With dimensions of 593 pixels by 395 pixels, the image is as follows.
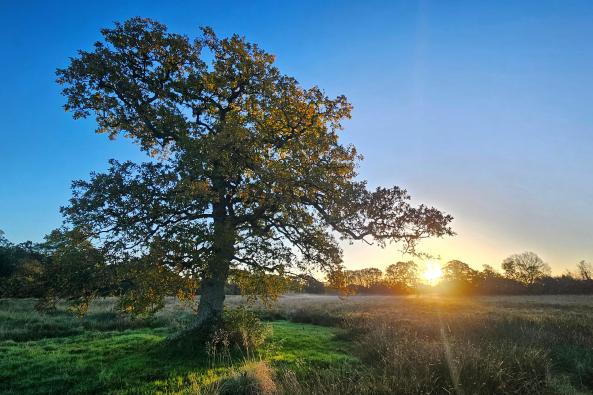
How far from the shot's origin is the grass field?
25.6 feet

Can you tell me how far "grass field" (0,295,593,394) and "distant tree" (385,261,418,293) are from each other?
2338 millimetres

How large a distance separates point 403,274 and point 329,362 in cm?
646

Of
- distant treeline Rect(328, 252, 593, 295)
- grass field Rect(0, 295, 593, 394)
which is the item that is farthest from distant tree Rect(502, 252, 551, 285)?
grass field Rect(0, 295, 593, 394)

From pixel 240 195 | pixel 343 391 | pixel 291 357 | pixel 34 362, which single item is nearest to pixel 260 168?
pixel 240 195

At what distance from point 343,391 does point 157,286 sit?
31.4ft

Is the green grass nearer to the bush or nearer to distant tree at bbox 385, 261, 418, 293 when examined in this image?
the bush

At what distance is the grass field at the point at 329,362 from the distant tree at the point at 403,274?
7.67 ft

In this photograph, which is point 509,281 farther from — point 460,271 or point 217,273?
point 217,273

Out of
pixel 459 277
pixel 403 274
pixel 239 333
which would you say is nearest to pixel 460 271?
pixel 459 277

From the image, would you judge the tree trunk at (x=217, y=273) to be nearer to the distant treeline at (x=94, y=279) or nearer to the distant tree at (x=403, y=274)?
the distant treeline at (x=94, y=279)

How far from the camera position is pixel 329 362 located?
42.0ft

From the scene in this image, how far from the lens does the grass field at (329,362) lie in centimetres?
781

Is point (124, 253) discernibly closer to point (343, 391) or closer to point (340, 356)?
point (340, 356)

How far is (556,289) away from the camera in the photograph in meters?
65.2
